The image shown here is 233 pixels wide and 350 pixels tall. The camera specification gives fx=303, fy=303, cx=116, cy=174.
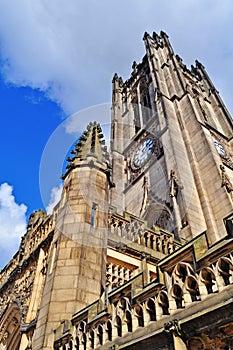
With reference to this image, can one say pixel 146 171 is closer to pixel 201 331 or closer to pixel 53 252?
pixel 53 252

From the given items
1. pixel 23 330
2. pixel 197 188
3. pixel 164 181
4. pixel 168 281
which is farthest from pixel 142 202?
pixel 168 281

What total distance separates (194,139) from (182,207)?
6.14 m

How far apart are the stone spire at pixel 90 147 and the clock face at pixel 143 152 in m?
12.5

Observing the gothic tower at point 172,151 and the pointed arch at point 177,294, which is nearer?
the pointed arch at point 177,294

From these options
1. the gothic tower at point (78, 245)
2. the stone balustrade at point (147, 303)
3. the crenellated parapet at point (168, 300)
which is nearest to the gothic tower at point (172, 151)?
the crenellated parapet at point (168, 300)

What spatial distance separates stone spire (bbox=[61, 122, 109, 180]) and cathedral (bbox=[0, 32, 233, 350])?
0.03 m

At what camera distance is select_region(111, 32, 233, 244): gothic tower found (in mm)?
14438

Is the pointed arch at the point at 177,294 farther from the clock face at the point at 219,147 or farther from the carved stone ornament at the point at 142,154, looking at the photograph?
the clock face at the point at 219,147

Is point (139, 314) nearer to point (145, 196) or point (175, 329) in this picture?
point (175, 329)

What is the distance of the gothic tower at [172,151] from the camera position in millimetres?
14438

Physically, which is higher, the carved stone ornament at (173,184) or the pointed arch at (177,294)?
the carved stone ornament at (173,184)

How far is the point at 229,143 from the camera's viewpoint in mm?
23344

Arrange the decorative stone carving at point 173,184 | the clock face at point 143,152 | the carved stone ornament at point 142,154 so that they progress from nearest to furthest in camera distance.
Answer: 1. the decorative stone carving at point 173,184
2. the carved stone ornament at point 142,154
3. the clock face at point 143,152

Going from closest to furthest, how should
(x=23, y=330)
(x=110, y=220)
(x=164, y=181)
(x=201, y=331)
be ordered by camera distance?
(x=201, y=331)
(x=23, y=330)
(x=110, y=220)
(x=164, y=181)
